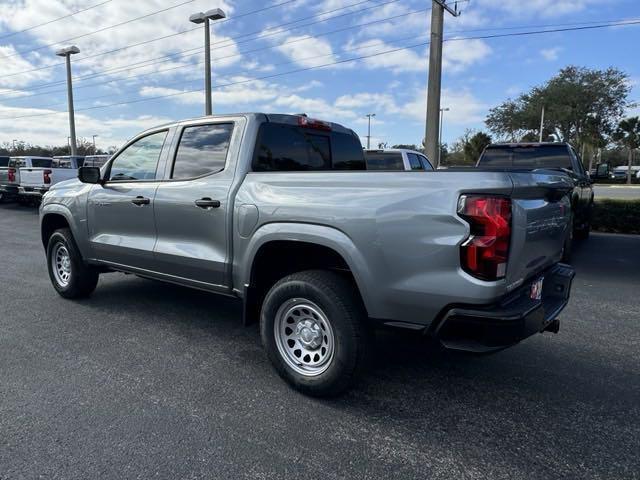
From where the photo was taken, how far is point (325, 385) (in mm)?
3133

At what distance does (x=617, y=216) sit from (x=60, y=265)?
11.8 metres

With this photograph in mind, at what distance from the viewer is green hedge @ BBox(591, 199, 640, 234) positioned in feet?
36.8

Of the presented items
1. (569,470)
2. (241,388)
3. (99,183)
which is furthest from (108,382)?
(569,470)

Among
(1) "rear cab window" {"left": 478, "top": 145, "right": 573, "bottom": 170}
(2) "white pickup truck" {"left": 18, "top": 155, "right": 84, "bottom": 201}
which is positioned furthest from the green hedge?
(2) "white pickup truck" {"left": 18, "top": 155, "right": 84, "bottom": 201}

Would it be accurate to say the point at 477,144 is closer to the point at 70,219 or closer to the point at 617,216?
the point at 617,216

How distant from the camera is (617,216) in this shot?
37.4 feet

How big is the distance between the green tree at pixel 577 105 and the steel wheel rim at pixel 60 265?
52168mm

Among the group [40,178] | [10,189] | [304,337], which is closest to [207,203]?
[304,337]

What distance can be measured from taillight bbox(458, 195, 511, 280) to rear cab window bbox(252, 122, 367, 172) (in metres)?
1.83

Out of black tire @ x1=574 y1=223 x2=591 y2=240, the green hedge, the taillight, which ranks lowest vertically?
black tire @ x1=574 y1=223 x2=591 y2=240

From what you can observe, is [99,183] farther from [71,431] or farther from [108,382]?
[71,431]

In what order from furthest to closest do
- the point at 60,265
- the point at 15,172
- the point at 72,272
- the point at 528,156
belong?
the point at 15,172 < the point at 528,156 < the point at 60,265 < the point at 72,272

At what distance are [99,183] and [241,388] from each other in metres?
2.83

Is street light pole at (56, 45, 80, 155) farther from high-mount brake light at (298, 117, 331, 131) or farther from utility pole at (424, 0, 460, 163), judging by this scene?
high-mount brake light at (298, 117, 331, 131)
